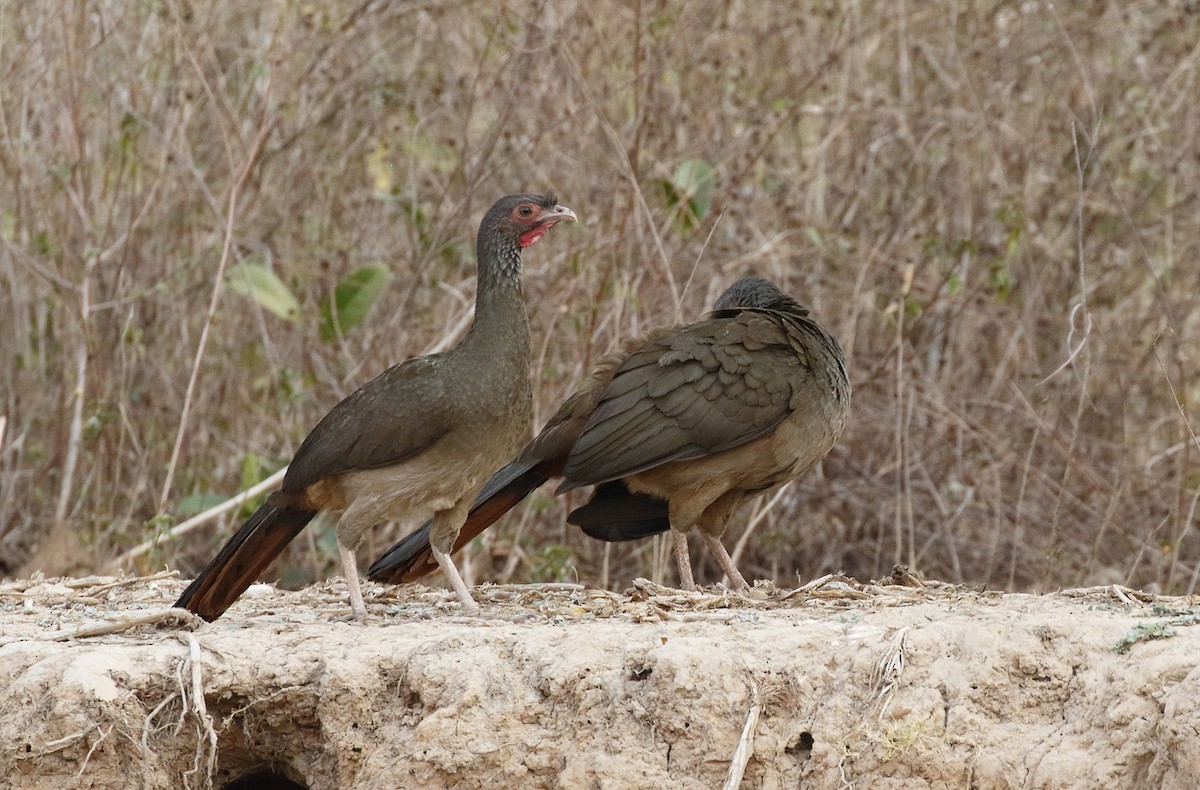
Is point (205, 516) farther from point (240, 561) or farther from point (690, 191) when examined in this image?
point (690, 191)

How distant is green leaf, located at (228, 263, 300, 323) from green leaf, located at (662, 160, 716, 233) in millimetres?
2112

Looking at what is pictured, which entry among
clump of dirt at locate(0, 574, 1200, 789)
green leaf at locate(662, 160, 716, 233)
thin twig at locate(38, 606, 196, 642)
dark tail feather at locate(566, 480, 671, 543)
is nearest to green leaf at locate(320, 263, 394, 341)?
green leaf at locate(662, 160, 716, 233)

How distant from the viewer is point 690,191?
790cm

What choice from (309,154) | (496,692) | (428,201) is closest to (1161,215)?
(428,201)

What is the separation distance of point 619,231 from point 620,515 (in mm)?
2156

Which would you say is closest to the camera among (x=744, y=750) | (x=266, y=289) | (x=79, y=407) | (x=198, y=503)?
(x=744, y=750)

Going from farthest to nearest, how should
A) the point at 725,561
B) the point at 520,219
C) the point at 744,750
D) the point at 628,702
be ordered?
the point at 725,561
the point at 520,219
the point at 628,702
the point at 744,750

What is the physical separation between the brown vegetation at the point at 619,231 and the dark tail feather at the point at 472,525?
1.63m

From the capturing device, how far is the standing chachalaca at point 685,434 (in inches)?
225

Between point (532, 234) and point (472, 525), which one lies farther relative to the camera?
point (472, 525)

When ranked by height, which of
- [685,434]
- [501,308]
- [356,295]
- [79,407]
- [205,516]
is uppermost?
[501,308]

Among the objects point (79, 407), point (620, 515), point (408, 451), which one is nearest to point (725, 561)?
point (620, 515)

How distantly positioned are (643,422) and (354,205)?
402 centimetres

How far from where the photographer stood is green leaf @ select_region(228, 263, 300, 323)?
7984mm
